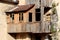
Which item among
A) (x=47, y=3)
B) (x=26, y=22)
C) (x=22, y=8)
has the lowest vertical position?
(x=26, y=22)

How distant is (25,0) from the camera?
4169cm

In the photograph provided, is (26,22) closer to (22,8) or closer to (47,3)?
(22,8)

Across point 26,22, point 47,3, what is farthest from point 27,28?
point 47,3

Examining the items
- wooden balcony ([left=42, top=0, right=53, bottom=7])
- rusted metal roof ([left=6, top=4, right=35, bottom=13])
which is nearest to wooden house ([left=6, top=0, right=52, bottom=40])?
rusted metal roof ([left=6, top=4, right=35, bottom=13])

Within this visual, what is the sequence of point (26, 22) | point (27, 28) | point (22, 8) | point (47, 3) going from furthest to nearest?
point (47, 3)
point (22, 8)
point (26, 22)
point (27, 28)

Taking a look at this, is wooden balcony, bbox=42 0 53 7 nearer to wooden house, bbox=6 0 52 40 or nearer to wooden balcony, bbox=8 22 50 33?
wooden house, bbox=6 0 52 40

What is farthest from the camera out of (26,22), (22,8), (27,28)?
(22,8)

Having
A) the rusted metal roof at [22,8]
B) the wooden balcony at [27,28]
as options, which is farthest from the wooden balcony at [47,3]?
the wooden balcony at [27,28]

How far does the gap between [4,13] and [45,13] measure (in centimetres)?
622

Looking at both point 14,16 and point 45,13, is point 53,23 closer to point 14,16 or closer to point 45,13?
point 45,13

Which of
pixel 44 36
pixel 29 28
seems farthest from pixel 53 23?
pixel 29 28

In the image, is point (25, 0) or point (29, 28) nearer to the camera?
point (29, 28)

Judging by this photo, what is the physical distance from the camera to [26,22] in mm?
38812

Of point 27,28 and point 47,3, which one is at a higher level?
point 47,3
